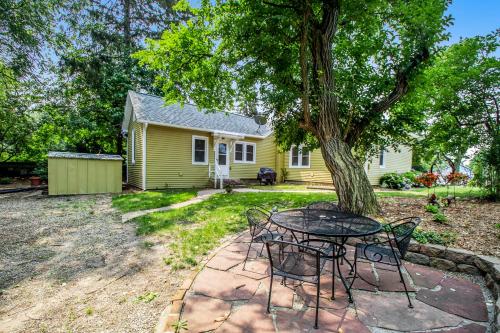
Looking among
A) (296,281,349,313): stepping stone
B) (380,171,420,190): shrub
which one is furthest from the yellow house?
(296,281,349,313): stepping stone

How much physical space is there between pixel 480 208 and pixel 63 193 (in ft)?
44.7

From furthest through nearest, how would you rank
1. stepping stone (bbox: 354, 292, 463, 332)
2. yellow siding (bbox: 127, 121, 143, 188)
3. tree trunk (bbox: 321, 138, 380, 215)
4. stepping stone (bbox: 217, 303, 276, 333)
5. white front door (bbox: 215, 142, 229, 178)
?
1. white front door (bbox: 215, 142, 229, 178)
2. yellow siding (bbox: 127, 121, 143, 188)
3. tree trunk (bbox: 321, 138, 380, 215)
4. stepping stone (bbox: 354, 292, 463, 332)
5. stepping stone (bbox: 217, 303, 276, 333)

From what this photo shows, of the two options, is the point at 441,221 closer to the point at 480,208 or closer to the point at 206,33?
the point at 480,208

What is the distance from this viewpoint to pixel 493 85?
25.4 ft

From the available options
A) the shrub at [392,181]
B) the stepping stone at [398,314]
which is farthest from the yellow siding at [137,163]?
the shrub at [392,181]

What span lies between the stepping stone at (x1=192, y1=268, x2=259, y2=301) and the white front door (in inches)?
407

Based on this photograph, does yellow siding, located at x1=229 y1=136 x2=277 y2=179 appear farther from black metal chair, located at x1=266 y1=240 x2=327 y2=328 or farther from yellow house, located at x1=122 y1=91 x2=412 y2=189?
black metal chair, located at x1=266 y1=240 x2=327 y2=328

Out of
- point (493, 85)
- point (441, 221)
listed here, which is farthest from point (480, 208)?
point (493, 85)

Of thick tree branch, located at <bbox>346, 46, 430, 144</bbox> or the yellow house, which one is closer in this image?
thick tree branch, located at <bbox>346, 46, 430, 144</bbox>

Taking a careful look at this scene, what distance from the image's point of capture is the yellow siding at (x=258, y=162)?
46.6 ft

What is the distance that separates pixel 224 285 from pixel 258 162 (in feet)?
41.5

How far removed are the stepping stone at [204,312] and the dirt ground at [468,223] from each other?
354 cm

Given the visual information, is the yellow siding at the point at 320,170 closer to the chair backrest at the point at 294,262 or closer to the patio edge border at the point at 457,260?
the patio edge border at the point at 457,260

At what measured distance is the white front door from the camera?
13.5 metres
